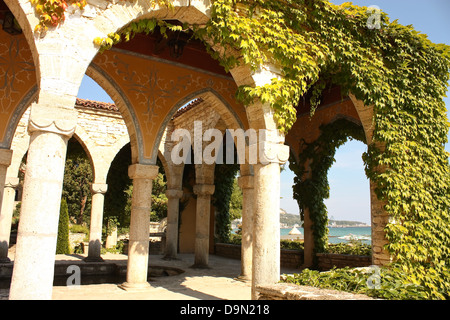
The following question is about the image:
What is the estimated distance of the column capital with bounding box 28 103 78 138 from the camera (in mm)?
3502

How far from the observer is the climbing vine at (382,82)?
16.8ft

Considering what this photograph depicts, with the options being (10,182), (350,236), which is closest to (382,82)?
(350,236)

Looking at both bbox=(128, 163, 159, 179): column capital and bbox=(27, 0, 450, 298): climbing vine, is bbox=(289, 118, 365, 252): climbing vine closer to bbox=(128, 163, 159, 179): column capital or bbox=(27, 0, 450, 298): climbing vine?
bbox=(27, 0, 450, 298): climbing vine

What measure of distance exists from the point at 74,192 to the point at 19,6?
16540mm

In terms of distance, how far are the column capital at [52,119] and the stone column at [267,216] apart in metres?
2.47

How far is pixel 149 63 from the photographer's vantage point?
775 centimetres

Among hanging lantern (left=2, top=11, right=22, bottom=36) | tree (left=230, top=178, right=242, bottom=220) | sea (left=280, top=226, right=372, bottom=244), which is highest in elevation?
hanging lantern (left=2, top=11, right=22, bottom=36)

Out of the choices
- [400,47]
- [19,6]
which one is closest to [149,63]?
[19,6]

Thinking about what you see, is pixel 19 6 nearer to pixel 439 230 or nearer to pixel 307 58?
pixel 307 58

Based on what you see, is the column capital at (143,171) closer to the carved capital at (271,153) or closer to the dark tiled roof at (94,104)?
the carved capital at (271,153)

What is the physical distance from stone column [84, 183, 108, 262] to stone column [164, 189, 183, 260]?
2.12 meters

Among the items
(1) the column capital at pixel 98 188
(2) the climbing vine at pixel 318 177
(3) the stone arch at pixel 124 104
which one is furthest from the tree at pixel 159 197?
(3) the stone arch at pixel 124 104

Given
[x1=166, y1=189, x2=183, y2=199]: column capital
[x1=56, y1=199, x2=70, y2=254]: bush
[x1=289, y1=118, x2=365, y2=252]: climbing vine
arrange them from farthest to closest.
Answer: [x1=56, y1=199, x2=70, y2=254]: bush → [x1=166, y1=189, x2=183, y2=199]: column capital → [x1=289, y1=118, x2=365, y2=252]: climbing vine

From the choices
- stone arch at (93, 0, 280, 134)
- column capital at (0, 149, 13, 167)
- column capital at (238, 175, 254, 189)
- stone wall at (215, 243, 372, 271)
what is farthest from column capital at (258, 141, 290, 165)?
stone wall at (215, 243, 372, 271)
